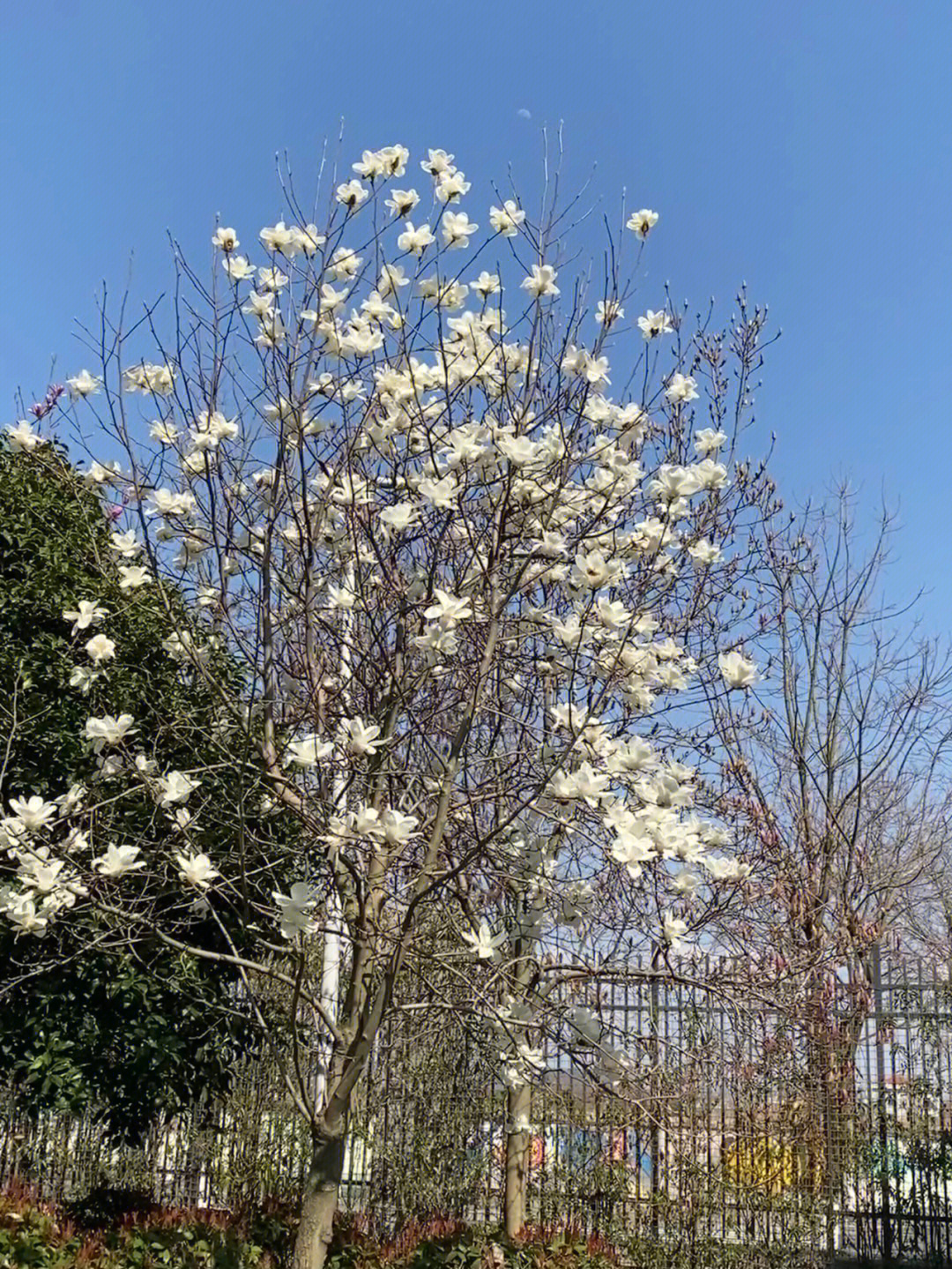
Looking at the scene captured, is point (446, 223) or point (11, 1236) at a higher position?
point (446, 223)

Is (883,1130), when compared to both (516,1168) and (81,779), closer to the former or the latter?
(516,1168)

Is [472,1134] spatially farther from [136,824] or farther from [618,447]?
[618,447]

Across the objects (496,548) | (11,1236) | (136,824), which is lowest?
(11,1236)

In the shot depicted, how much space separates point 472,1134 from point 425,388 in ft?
14.5

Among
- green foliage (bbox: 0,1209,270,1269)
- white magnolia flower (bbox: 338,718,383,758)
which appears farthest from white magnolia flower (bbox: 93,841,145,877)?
green foliage (bbox: 0,1209,270,1269)

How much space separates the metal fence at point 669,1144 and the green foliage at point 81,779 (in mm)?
1299

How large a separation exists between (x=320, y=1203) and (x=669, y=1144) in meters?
2.97

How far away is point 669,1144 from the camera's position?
6285mm

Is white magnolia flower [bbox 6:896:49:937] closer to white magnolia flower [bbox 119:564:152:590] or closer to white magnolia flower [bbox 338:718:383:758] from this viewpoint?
white magnolia flower [bbox 338:718:383:758]

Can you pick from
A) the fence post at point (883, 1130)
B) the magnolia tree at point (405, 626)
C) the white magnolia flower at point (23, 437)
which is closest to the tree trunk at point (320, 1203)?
the magnolia tree at point (405, 626)

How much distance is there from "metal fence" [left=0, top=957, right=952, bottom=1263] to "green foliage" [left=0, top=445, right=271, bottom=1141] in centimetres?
130

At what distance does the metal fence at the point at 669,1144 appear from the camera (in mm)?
6270

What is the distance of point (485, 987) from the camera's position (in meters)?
3.62

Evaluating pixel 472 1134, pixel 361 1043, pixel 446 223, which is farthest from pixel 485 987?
pixel 472 1134
